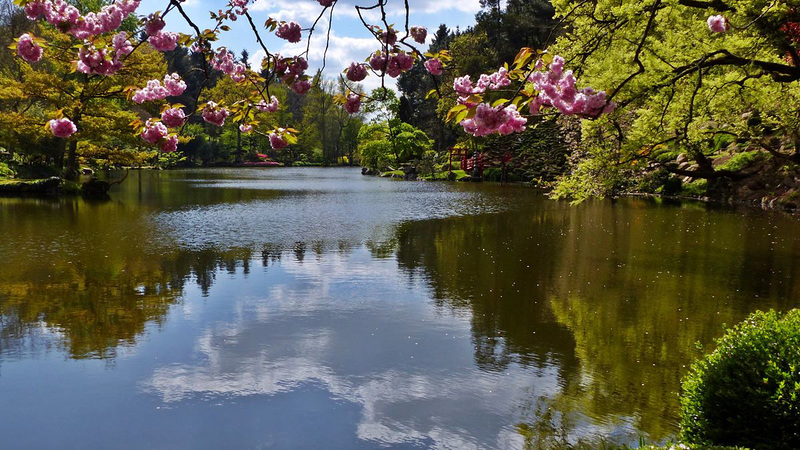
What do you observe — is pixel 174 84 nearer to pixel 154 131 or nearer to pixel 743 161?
pixel 154 131

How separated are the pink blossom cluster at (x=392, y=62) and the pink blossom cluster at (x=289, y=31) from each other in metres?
0.74

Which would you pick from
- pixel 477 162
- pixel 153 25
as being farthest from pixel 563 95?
pixel 477 162

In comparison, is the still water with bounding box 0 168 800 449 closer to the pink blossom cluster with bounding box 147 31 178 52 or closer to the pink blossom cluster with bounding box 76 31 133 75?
the pink blossom cluster with bounding box 76 31 133 75

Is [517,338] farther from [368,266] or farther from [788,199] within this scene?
[788,199]

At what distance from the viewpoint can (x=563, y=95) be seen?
14.7 feet

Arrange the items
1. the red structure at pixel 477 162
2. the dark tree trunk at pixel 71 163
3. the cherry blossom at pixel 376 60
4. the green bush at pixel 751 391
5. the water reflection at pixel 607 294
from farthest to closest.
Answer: the red structure at pixel 477 162 → the dark tree trunk at pixel 71 163 → the water reflection at pixel 607 294 → the cherry blossom at pixel 376 60 → the green bush at pixel 751 391

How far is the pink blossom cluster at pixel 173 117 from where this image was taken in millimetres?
4668

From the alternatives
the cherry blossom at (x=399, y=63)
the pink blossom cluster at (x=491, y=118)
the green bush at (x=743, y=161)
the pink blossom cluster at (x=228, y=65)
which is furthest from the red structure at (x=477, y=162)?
the pink blossom cluster at (x=491, y=118)

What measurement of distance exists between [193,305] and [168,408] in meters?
3.92

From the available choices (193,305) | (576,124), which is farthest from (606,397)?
(576,124)

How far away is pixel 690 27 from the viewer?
14.8m

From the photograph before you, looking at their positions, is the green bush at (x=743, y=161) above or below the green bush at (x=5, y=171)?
above

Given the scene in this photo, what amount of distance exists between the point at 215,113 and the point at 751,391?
4.16 m

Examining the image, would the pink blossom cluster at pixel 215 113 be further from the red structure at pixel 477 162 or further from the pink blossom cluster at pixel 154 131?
the red structure at pixel 477 162
